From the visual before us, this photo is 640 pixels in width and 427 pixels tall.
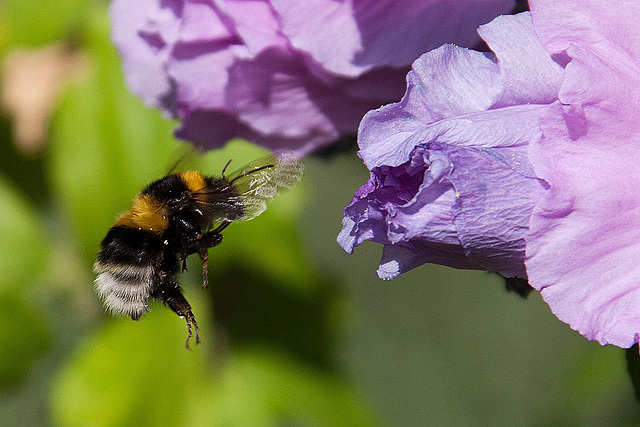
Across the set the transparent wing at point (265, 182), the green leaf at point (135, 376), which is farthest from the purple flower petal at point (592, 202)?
the green leaf at point (135, 376)

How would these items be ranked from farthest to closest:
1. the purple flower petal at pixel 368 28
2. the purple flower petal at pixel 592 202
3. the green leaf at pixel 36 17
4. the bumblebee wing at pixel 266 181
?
the green leaf at pixel 36 17 → the bumblebee wing at pixel 266 181 → the purple flower petal at pixel 368 28 → the purple flower petal at pixel 592 202

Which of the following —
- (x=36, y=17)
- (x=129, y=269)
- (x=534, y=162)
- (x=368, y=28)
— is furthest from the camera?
(x=36, y=17)

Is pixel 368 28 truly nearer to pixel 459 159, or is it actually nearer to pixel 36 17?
pixel 459 159

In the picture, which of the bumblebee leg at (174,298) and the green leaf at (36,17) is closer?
the bumblebee leg at (174,298)

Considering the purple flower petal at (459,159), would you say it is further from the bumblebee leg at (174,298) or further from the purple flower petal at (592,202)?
the bumblebee leg at (174,298)

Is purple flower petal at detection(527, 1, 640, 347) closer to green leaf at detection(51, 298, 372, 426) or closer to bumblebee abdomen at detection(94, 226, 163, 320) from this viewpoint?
bumblebee abdomen at detection(94, 226, 163, 320)

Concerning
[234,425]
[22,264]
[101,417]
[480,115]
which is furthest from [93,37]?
[480,115]

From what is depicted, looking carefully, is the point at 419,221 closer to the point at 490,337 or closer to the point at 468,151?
the point at 468,151

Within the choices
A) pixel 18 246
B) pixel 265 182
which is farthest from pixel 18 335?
pixel 265 182
